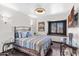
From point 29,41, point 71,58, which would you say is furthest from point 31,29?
point 71,58

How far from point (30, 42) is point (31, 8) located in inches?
22.4

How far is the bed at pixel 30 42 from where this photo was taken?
1.56 meters

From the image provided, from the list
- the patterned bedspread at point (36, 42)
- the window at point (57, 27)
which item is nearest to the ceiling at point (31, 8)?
the window at point (57, 27)

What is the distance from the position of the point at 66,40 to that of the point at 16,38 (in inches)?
33.3

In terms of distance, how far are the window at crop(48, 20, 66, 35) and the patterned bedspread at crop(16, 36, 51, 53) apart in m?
0.15

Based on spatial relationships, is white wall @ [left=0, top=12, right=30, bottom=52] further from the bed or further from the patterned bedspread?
the patterned bedspread

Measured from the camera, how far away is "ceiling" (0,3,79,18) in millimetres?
1568

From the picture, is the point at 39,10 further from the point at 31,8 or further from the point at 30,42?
the point at 30,42

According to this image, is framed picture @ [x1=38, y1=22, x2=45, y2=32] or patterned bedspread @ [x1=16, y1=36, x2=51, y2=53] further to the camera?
framed picture @ [x1=38, y1=22, x2=45, y2=32]

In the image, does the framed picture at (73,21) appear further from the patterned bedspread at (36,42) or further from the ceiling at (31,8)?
the patterned bedspread at (36,42)

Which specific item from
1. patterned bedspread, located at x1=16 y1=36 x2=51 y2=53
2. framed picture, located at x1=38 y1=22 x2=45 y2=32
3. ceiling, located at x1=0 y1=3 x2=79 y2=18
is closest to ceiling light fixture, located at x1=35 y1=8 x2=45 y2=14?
ceiling, located at x1=0 y1=3 x2=79 y2=18

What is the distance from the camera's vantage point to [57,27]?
1.68 m

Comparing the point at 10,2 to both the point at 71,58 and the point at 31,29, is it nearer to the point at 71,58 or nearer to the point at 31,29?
the point at 31,29

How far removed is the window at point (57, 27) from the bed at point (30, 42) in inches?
5.7
